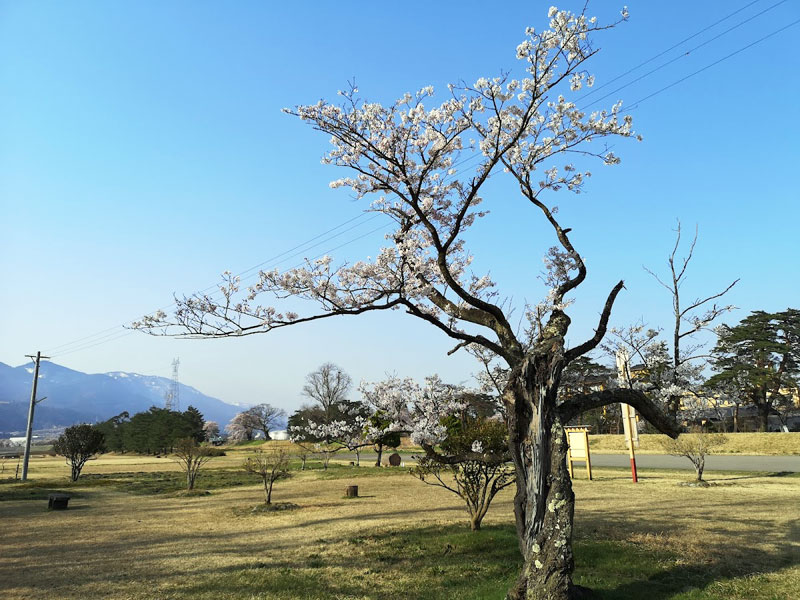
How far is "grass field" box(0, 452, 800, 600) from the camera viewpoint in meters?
7.19

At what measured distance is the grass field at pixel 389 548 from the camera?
7.19 meters

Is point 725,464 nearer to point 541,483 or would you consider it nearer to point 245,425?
point 541,483

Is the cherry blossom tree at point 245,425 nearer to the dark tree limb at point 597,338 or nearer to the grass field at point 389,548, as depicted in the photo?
the grass field at point 389,548

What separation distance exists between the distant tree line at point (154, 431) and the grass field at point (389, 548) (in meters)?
42.2

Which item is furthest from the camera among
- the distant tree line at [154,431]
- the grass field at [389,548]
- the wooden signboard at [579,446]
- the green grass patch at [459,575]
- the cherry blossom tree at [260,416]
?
the cherry blossom tree at [260,416]

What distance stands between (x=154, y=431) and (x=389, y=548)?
57.3 meters

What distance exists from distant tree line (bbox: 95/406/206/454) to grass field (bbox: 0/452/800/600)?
139 feet

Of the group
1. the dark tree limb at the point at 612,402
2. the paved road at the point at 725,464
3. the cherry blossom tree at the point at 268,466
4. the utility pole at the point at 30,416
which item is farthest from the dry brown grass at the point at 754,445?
the utility pole at the point at 30,416

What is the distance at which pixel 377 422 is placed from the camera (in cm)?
2397

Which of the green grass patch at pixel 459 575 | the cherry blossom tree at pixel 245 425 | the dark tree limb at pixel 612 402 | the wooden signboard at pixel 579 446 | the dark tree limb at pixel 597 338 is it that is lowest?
the cherry blossom tree at pixel 245 425

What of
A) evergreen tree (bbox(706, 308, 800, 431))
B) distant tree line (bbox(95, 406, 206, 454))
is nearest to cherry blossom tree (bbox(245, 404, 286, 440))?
distant tree line (bbox(95, 406, 206, 454))

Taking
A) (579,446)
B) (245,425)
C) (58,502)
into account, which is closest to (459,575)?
(579,446)

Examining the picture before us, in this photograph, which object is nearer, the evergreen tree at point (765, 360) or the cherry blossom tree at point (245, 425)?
the evergreen tree at point (765, 360)

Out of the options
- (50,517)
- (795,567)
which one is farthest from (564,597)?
(50,517)
